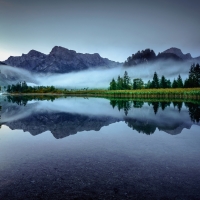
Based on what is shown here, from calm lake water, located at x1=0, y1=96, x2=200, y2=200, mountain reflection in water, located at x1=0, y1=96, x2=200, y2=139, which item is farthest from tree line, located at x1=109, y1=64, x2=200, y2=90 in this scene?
calm lake water, located at x1=0, y1=96, x2=200, y2=200

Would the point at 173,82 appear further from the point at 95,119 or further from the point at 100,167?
the point at 100,167

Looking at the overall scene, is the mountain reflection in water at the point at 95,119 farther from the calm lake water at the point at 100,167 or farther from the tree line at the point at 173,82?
the tree line at the point at 173,82

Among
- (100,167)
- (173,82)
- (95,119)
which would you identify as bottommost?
(95,119)

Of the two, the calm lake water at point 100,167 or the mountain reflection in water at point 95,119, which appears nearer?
the calm lake water at point 100,167

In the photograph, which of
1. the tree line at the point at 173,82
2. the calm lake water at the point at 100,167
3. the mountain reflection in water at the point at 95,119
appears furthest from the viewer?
the tree line at the point at 173,82

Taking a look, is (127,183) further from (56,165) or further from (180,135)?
(180,135)

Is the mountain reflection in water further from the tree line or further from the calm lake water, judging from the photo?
the tree line

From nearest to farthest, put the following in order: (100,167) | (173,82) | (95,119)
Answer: (100,167) → (95,119) → (173,82)

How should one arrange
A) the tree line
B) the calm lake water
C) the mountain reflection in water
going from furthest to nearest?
the tree line → the mountain reflection in water → the calm lake water

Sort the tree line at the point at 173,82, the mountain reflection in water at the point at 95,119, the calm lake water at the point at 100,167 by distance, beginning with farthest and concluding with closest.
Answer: the tree line at the point at 173,82 < the mountain reflection in water at the point at 95,119 < the calm lake water at the point at 100,167

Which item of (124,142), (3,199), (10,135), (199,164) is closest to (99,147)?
(124,142)

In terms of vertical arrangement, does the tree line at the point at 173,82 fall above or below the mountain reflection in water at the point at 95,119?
above

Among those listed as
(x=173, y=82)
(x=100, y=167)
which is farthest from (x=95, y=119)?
(x=173, y=82)

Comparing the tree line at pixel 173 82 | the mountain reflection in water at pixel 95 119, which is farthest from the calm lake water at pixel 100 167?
the tree line at pixel 173 82
